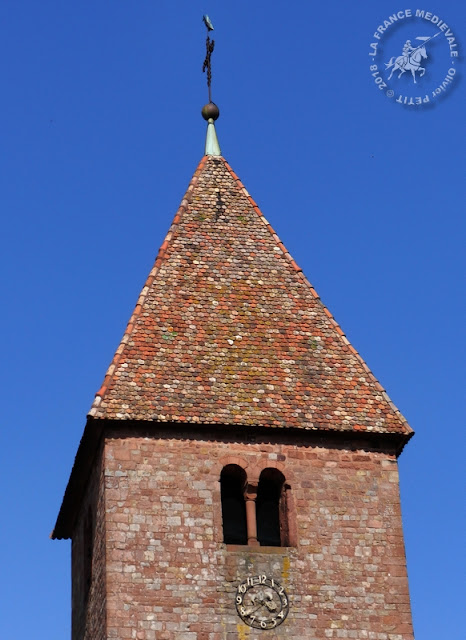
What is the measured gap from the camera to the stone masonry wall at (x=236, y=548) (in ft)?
105

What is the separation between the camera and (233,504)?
33812 mm

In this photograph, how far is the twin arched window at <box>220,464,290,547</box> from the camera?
33.4 metres

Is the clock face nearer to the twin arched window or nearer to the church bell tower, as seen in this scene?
the church bell tower

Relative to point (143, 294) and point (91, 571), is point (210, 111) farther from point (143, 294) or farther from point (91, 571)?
point (91, 571)

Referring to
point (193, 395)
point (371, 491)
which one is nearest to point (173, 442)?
point (193, 395)

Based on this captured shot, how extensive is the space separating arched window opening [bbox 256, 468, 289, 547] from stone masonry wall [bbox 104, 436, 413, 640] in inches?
8.9

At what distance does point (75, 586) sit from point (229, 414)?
206 inches

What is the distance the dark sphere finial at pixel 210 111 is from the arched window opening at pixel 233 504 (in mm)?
9467

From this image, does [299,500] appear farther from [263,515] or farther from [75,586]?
[75,586]

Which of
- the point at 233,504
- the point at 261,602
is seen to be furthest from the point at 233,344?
the point at 261,602

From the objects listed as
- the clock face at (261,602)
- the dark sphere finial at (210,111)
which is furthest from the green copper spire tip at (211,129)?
the clock face at (261,602)

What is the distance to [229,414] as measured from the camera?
111 feet

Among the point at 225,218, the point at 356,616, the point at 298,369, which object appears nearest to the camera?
the point at 356,616

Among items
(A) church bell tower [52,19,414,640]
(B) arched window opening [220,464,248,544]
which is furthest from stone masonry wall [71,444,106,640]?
(B) arched window opening [220,464,248,544]
